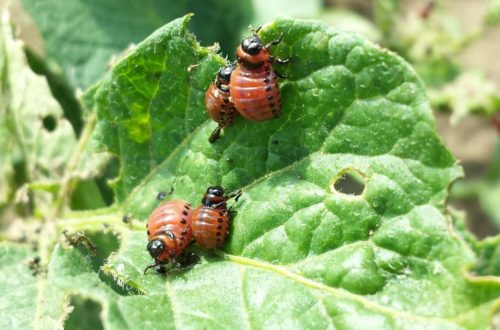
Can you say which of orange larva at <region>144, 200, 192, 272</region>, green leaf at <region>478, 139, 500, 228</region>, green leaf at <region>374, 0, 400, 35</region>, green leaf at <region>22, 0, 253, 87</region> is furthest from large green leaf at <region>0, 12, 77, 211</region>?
green leaf at <region>478, 139, 500, 228</region>

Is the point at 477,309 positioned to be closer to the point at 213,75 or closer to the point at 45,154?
the point at 213,75

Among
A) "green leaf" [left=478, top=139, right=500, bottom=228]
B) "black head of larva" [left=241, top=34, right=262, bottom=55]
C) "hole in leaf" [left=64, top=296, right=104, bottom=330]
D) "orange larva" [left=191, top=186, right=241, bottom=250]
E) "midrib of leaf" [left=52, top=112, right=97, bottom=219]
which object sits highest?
"black head of larva" [left=241, top=34, right=262, bottom=55]

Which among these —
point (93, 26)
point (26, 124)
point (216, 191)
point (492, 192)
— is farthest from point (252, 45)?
point (492, 192)

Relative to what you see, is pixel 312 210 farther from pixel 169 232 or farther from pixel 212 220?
pixel 169 232

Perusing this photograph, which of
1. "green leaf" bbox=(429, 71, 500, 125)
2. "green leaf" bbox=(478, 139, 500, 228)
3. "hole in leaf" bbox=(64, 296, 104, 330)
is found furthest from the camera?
"green leaf" bbox=(478, 139, 500, 228)

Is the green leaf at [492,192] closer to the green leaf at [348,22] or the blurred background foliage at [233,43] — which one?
the blurred background foliage at [233,43]

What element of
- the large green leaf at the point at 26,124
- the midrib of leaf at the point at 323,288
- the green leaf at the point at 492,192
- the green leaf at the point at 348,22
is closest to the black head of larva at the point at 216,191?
the midrib of leaf at the point at 323,288

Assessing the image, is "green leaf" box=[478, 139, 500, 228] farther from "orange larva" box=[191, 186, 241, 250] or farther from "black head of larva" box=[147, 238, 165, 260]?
"black head of larva" box=[147, 238, 165, 260]
